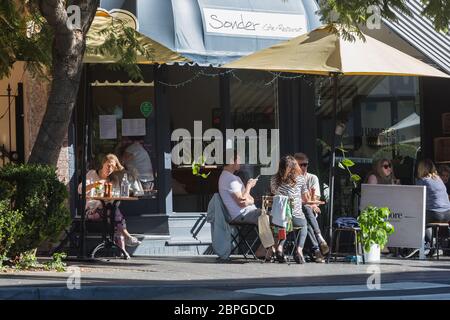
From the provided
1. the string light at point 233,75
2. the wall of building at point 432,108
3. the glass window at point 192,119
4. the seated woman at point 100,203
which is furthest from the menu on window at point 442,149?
the seated woman at point 100,203

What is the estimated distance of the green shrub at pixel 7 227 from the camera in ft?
39.3

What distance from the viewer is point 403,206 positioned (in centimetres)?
1525

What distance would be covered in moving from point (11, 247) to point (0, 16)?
10.9ft

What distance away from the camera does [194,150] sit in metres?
16.4

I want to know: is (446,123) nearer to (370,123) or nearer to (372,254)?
(370,123)

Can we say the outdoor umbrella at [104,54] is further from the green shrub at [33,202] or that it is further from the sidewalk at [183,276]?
the green shrub at [33,202]

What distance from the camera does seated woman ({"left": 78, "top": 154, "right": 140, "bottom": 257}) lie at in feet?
48.5

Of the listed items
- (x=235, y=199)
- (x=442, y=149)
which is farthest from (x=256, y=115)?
(x=442, y=149)

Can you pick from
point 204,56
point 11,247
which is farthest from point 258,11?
point 11,247

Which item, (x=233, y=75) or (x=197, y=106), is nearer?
(x=197, y=106)

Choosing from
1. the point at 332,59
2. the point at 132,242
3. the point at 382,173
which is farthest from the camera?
the point at 382,173

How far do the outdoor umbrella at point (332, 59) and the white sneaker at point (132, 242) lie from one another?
10.1 feet

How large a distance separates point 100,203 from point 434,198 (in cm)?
544
